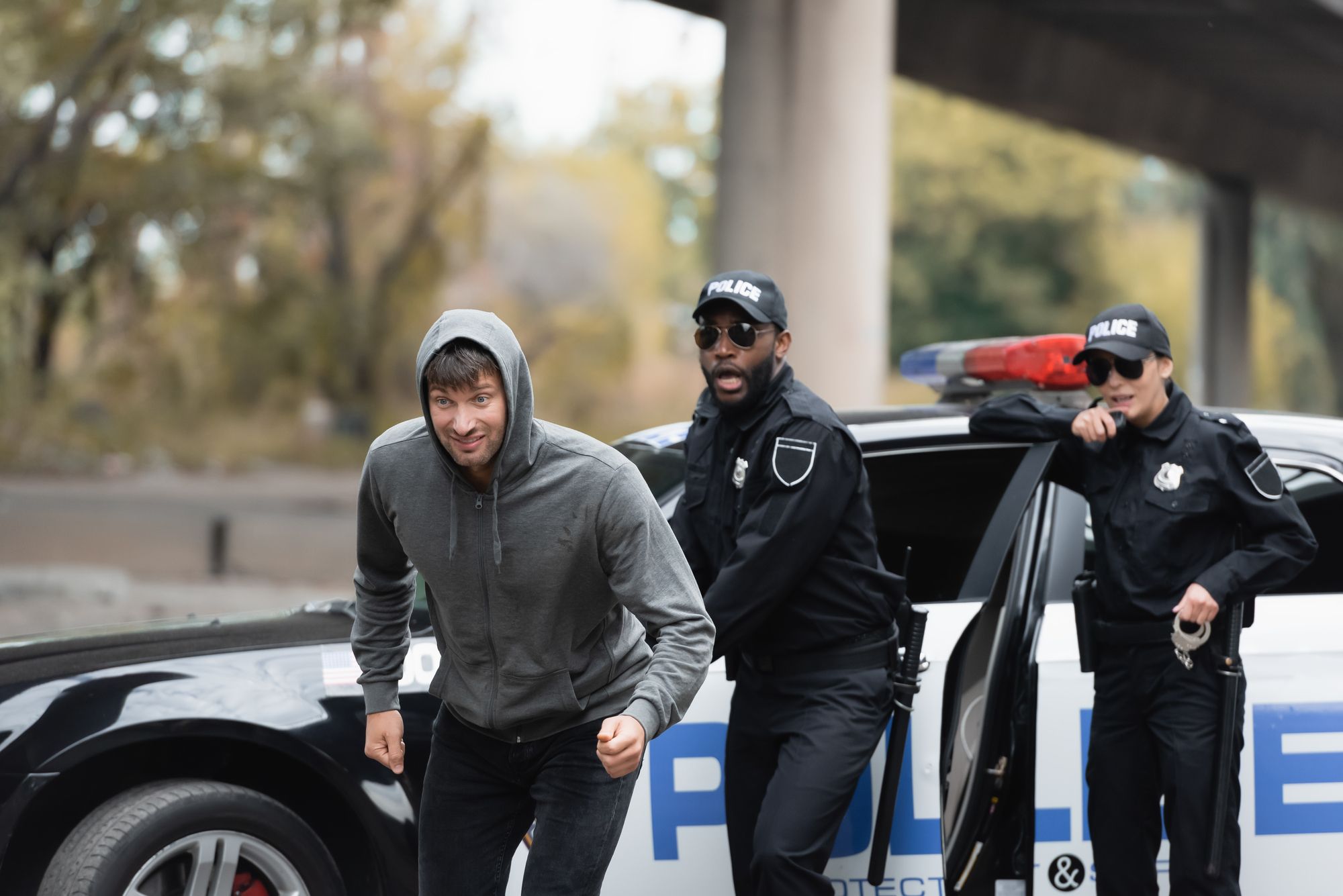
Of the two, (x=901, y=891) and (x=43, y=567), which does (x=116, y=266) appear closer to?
(x=43, y=567)

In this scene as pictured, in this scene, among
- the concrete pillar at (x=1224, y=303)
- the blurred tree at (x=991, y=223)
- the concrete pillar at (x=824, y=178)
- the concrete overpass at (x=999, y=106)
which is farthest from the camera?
the blurred tree at (x=991, y=223)

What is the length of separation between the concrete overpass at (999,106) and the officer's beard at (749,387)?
7.63 meters

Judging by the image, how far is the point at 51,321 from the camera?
18531mm

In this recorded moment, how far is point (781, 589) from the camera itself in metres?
3.36

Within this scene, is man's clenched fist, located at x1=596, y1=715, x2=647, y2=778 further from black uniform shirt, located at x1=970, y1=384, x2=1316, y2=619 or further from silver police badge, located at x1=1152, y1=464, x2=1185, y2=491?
silver police badge, located at x1=1152, y1=464, x2=1185, y2=491

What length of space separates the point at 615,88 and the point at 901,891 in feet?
147

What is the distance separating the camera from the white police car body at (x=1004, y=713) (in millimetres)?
3598

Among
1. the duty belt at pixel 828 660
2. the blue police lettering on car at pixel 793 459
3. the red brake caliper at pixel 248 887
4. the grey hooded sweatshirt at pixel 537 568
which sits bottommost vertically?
the red brake caliper at pixel 248 887

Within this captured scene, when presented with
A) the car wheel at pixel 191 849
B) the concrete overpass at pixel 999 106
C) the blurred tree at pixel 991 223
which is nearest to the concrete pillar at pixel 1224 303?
the concrete overpass at pixel 999 106

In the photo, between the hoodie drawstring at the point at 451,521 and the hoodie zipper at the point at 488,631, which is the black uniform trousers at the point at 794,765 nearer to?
the hoodie zipper at the point at 488,631

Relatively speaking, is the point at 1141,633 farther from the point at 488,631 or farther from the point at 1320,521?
the point at 488,631

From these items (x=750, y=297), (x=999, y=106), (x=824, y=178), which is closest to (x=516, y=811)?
(x=750, y=297)

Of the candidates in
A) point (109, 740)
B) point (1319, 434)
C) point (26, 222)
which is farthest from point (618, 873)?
point (26, 222)

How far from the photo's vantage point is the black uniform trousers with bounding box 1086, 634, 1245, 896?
3471 millimetres
